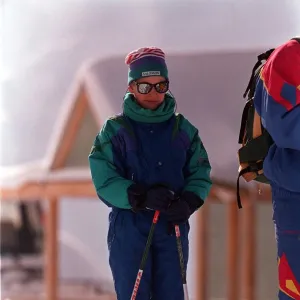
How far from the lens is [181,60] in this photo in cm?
728

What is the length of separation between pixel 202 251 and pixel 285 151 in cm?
399

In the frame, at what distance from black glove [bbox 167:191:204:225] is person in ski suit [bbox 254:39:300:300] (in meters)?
0.36

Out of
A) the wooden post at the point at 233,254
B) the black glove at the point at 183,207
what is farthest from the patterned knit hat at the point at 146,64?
the wooden post at the point at 233,254

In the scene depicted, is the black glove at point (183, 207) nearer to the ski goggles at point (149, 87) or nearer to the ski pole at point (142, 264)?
the ski pole at point (142, 264)

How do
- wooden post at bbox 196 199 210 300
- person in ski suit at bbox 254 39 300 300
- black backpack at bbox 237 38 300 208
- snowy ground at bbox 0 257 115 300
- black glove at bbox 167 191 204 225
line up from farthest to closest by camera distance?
1. snowy ground at bbox 0 257 115 300
2. wooden post at bbox 196 199 210 300
3. black glove at bbox 167 191 204 225
4. black backpack at bbox 237 38 300 208
5. person in ski suit at bbox 254 39 300 300

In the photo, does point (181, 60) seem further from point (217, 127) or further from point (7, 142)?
point (7, 142)

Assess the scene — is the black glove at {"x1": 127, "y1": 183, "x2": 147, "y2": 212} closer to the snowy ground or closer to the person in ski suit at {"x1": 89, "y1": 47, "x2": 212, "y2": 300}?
the person in ski suit at {"x1": 89, "y1": 47, "x2": 212, "y2": 300}

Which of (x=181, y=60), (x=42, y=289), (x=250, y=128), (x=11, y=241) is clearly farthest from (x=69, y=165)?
(x=11, y=241)

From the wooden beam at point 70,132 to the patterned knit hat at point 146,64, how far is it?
4694mm

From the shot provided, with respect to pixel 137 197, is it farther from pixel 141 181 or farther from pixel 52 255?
pixel 52 255

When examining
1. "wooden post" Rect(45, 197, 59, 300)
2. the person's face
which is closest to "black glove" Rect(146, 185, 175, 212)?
the person's face

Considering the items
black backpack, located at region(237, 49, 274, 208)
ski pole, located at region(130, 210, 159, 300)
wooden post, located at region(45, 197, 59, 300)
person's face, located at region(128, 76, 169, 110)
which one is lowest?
wooden post, located at region(45, 197, 59, 300)

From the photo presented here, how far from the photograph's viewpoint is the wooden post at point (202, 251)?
6277 mm

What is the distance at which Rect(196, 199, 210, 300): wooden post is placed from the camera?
6277 millimetres
